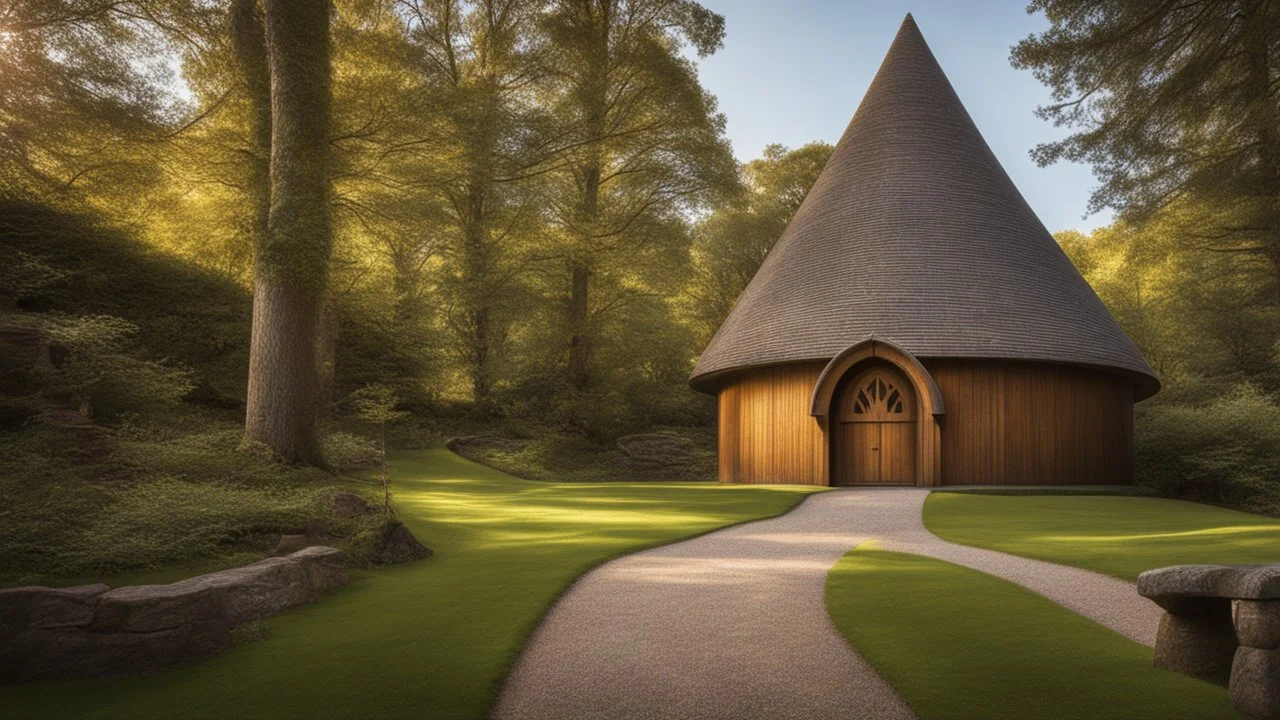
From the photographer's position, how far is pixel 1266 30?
50.1ft

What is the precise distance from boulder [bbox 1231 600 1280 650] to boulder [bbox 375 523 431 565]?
6468 millimetres

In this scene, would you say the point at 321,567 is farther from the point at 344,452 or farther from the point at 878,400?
the point at 878,400

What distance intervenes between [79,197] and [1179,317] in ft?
98.0

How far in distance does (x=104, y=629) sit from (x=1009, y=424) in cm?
1566

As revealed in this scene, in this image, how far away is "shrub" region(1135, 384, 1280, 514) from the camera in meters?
15.9

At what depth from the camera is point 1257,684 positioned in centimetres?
333

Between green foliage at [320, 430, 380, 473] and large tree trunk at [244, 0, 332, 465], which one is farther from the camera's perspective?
green foliage at [320, 430, 380, 473]

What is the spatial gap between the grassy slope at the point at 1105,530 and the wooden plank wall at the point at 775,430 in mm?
3423

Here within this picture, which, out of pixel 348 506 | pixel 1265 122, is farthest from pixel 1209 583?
pixel 1265 122

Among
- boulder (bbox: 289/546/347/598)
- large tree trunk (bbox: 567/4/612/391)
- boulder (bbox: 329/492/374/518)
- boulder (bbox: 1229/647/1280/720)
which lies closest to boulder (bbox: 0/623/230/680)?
boulder (bbox: 289/546/347/598)

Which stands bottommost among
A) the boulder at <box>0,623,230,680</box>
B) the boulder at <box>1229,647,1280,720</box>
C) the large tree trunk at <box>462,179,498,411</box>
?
the boulder at <box>0,623,230,680</box>

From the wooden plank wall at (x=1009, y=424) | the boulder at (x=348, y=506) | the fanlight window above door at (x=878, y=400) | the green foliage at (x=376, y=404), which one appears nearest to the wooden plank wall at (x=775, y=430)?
the fanlight window above door at (x=878, y=400)

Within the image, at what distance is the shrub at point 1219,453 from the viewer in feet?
52.1

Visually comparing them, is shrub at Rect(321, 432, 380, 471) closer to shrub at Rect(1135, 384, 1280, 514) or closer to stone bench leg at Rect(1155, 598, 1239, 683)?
stone bench leg at Rect(1155, 598, 1239, 683)
